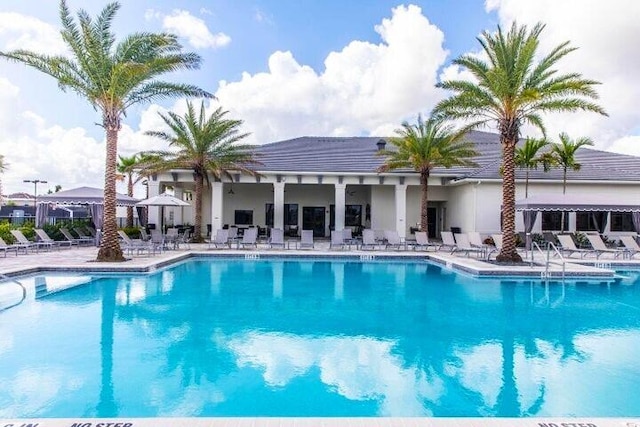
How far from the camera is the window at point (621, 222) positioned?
24125mm

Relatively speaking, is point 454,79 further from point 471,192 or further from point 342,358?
point 342,358

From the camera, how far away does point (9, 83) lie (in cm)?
1962

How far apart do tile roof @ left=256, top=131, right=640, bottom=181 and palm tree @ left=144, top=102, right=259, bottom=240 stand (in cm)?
187

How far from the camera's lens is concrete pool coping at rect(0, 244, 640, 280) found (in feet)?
45.3

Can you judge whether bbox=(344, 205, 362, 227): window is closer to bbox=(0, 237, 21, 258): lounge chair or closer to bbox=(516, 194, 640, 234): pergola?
bbox=(516, 194, 640, 234): pergola

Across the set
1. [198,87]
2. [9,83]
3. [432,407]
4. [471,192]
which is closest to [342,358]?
[432,407]

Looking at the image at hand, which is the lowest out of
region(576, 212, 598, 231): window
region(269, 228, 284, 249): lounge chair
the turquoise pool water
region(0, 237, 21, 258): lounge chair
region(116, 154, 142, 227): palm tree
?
the turquoise pool water

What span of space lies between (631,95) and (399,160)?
11.7 m

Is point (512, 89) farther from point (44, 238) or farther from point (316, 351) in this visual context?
point (44, 238)

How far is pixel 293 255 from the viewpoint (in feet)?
61.3

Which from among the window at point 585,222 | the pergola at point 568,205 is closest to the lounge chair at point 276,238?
the pergola at point 568,205

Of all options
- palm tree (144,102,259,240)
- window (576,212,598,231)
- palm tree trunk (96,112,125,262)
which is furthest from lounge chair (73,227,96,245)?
window (576,212,598,231)

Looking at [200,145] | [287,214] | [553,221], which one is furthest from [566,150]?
[200,145]

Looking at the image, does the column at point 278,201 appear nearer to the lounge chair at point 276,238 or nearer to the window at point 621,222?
the lounge chair at point 276,238
